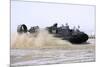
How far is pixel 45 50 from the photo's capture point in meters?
2.54

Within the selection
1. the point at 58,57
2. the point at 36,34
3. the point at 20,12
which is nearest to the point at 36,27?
the point at 36,34

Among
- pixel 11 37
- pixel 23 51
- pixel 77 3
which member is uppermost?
pixel 77 3

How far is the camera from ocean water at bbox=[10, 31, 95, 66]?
7.94 ft

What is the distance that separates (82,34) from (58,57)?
0.49m

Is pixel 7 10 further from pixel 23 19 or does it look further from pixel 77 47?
pixel 77 47

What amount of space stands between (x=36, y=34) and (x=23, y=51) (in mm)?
282

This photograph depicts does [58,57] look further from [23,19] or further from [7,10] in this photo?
[7,10]

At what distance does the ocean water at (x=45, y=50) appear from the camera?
2.42 m

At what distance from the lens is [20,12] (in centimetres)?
243

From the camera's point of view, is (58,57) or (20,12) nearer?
(20,12)

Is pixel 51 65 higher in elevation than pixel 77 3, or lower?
lower
